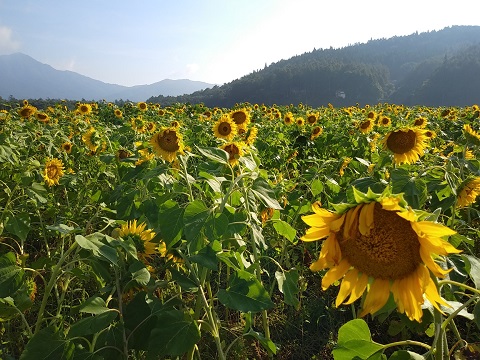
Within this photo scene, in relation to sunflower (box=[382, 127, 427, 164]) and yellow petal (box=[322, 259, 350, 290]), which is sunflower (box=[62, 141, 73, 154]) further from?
yellow petal (box=[322, 259, 350, 290])

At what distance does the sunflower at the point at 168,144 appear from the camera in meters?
2.73

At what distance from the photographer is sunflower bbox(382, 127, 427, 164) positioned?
11.1 ft

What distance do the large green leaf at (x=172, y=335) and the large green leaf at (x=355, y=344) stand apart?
0.57m

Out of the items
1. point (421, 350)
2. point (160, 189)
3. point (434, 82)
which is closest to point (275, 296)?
point (421, 350)

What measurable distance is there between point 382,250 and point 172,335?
0.86 metres

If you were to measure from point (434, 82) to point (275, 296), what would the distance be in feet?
329

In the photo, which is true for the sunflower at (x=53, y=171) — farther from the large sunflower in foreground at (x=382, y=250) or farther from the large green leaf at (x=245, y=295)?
the large sunflower in foreground at (x=382, y=250)

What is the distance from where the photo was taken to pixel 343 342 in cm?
122

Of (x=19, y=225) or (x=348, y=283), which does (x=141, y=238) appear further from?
(x=348, y=283)

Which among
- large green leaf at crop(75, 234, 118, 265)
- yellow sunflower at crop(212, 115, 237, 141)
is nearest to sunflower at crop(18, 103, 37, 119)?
yellow sunflower at crop(212, 115, 237, 141)

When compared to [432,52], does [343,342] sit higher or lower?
lower

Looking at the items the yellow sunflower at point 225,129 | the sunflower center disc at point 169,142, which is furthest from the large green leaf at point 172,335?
the yellow sunflower at point 225,129

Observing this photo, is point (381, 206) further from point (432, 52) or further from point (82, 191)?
point (432, 52)

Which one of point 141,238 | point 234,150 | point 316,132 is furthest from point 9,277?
point 316,132
